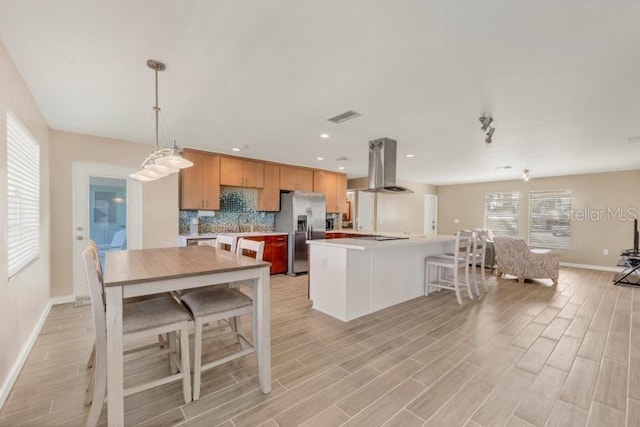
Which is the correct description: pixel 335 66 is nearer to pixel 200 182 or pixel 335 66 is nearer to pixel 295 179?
pixel 200 182

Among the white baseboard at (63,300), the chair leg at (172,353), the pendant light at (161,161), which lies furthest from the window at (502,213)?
the white baseboard at (63,300)

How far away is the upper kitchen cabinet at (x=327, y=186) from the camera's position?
659cm

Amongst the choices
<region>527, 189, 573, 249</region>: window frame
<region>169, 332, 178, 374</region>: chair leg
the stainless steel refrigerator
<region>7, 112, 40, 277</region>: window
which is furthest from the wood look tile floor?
<region>527, 189, 573, 249</region>: window frame

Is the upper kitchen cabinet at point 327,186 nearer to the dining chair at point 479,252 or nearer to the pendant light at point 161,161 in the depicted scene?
the dining chair at point 479,252

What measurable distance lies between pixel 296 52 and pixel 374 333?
261 cm

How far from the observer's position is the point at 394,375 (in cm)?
212

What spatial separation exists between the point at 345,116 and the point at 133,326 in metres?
2.66

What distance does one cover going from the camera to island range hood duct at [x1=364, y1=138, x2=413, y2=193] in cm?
394

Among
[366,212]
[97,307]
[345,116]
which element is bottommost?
[97,307]

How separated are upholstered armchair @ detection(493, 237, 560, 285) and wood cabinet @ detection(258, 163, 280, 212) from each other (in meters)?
4.46

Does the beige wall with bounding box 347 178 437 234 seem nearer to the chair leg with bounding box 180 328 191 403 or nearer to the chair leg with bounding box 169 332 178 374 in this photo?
the chair leg with bounding box 169 332 178 374

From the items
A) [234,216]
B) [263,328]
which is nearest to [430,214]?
[234,216]

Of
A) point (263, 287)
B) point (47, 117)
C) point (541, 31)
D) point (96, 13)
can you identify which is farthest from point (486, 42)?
point (47, 117)

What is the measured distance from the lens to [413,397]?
187 centimetres
